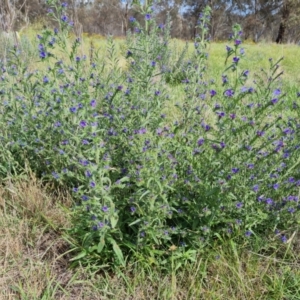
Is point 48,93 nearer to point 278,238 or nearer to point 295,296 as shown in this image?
point 278,238

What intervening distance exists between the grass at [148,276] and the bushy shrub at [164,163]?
0.12 meters

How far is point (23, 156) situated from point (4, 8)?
61.9 inches

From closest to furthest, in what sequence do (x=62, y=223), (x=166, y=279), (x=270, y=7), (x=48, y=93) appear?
(x=166, y=279) < (x=62, y=223) < (x=48, y=93) < (x=270, y=7)

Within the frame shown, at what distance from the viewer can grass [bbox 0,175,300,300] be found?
5.68ft

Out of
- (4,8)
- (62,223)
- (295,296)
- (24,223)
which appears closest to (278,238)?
(295,296)

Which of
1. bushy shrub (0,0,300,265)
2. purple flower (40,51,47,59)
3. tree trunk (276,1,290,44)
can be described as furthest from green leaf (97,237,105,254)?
tree trunk (276,1,290,44)

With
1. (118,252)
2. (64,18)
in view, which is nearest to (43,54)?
(64,18)

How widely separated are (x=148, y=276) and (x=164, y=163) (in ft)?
2.35

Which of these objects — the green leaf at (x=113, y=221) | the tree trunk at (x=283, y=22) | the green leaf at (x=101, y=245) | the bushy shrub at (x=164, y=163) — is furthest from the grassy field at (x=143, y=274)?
the tree trunk at (x=283, y=22)

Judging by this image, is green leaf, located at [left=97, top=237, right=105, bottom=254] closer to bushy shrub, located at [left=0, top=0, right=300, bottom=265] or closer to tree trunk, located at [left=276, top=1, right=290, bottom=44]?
bushy shrub, located at [left=0, top=0, right=300, bottom=265]

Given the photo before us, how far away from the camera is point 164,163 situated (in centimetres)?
180

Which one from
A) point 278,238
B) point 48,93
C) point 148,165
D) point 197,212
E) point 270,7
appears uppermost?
point 270,7

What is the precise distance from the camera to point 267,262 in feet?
6.17

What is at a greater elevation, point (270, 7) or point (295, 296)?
point (270, 7)
